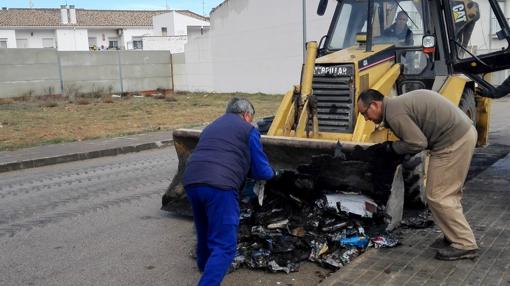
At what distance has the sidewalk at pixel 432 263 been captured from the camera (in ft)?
15.2

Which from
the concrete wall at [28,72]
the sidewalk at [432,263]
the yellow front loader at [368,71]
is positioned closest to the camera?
the sidewalk at [432,263]

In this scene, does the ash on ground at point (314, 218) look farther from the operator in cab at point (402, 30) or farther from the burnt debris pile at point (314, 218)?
the operator in cab at point (402, 30)

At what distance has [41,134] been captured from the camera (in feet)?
51.3

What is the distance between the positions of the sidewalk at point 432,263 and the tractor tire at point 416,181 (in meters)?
0.39

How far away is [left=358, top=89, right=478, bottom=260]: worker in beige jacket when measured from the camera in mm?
5031

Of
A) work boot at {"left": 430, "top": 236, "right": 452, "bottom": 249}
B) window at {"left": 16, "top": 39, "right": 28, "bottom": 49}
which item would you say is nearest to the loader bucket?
work boot at {"left": 430, "top": 236, "right": 452, "bottom": 249}

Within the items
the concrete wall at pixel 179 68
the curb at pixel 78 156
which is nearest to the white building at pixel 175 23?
the concrete wall at pixel 179 68

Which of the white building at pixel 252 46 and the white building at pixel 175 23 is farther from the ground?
the white building at pixel 175 23

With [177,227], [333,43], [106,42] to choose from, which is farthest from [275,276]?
[106,42]

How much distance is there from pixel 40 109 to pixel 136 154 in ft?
36.5

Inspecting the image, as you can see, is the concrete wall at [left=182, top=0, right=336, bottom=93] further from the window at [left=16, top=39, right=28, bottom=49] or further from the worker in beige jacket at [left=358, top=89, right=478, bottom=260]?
the window at [left=16, top=39, right=28, bottom=49]

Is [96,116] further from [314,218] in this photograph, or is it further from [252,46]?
[314,218]

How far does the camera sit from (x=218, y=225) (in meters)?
4.32

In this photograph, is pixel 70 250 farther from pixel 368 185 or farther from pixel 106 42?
pixel 106 42
